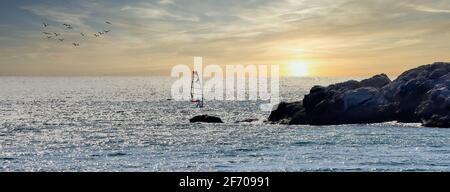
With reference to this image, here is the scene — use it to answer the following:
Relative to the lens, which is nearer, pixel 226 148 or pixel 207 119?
pixel 226 148

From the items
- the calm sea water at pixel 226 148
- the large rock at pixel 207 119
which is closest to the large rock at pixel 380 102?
the calm sea water at pixel 226 148

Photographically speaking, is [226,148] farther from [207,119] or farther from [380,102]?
[380,102]

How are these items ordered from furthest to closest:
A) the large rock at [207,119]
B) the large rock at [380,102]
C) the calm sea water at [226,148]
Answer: the large rock at [207,119]
the large rock at [380,102]
the calm sea water at [226,148]

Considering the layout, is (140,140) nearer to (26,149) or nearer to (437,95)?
(26,149)

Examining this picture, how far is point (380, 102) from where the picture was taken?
326 ft

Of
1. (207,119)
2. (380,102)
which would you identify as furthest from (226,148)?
(380,102)

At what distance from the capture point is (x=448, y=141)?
67.2 meters

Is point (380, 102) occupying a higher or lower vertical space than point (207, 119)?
higher

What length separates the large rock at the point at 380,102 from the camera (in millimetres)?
93413

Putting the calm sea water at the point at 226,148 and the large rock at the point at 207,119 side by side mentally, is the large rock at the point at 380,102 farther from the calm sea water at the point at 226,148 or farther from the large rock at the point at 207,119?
the large rock at the point at 207,119

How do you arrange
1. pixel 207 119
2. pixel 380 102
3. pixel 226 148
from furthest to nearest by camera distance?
pixel 207 119, pixel 380 102, pixel 226 148
